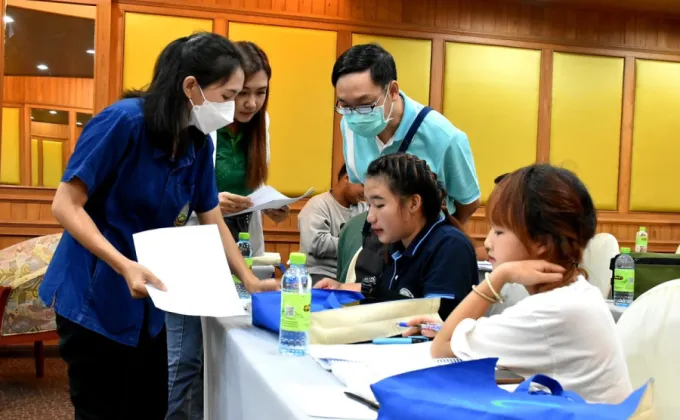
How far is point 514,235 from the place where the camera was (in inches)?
50.4

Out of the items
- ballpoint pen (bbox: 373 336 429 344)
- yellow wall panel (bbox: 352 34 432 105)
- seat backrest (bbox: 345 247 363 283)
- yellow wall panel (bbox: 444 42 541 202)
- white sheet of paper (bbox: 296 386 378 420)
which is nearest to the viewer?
white sheet of paper (bbox: 296 386 378 420)

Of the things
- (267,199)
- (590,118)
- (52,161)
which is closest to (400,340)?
(267,199)

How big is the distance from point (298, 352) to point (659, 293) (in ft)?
2.18

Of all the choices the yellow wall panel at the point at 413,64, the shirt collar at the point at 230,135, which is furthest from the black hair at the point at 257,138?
the yellow wall panel at the point at 413,64

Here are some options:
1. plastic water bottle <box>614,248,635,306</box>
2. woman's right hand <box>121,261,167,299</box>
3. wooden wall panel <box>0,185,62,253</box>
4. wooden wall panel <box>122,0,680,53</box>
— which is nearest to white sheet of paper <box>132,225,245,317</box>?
woman's right hand <box>121,261,167,299</box>

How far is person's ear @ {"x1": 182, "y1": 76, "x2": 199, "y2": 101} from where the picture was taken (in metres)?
1.65

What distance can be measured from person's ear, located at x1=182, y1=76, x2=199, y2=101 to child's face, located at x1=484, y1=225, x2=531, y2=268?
31.1 inches

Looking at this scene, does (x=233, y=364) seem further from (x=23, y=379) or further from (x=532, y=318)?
(x=23, y=379)

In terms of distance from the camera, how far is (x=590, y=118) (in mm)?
5758

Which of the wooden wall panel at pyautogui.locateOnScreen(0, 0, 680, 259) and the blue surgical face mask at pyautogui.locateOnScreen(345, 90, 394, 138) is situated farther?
the wooden wall panel at pyautogui.locateOnScreen(0, 0, 680, 259)

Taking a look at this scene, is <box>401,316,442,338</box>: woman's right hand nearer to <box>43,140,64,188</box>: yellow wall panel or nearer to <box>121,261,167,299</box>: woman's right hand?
<box>121,261,167,299</box>: woman's right hand

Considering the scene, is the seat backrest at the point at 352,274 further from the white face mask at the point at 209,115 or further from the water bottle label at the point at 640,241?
the water bottle label at the point at 640,241

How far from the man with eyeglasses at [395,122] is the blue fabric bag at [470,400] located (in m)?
1.39

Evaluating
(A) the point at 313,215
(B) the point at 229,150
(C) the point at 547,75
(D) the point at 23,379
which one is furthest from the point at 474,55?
(D) the point at 23,379
